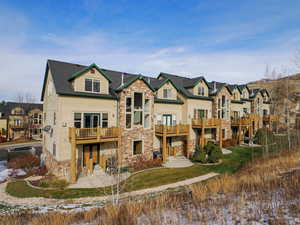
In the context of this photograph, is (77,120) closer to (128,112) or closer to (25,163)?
(128,112)

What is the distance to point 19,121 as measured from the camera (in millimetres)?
36344

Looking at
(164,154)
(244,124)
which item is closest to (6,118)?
(164,154)

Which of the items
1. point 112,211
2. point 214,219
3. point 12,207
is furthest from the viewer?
point 12,207

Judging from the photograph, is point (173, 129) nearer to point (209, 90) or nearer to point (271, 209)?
point (209, 90)

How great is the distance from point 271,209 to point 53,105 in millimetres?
16464

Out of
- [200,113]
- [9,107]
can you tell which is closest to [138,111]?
[200,113]

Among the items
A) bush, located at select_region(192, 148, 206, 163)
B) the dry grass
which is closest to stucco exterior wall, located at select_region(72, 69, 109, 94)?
the dry grass

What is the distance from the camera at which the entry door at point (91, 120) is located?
14346 millimetres

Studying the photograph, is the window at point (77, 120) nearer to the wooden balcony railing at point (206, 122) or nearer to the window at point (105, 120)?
the window at point (105, 120)

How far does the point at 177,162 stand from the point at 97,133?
955 centimetres

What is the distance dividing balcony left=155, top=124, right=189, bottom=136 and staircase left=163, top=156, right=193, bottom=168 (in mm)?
3100

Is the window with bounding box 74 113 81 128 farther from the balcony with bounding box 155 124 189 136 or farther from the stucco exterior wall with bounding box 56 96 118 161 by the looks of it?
the balcony with bounding box 155 124 189 136

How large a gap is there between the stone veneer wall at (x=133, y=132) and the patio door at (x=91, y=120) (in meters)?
2.15

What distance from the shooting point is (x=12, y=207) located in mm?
9430
